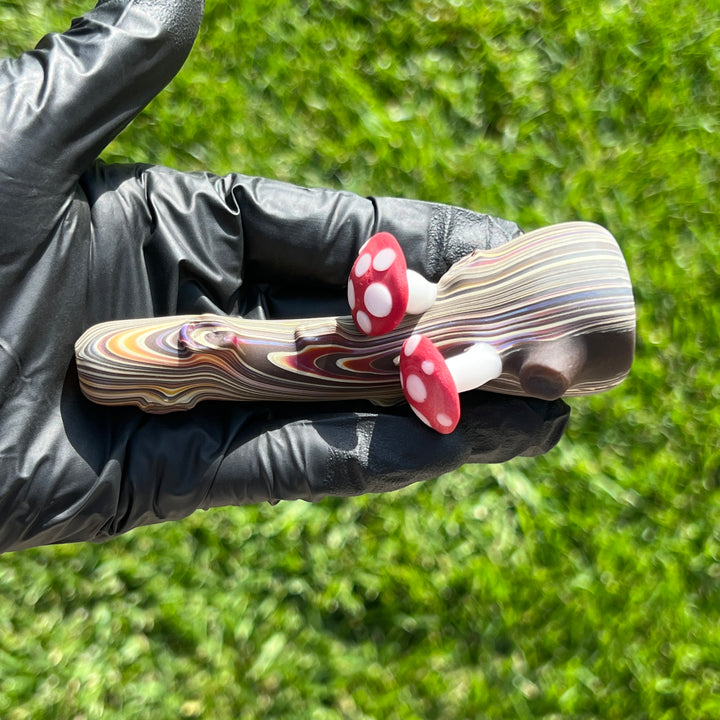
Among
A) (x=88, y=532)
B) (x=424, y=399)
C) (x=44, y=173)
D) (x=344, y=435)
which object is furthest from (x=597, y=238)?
(x=88, y=532)

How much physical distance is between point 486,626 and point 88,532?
118 cm

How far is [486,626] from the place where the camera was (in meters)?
2.23

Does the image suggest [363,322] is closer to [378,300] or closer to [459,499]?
[378,300]

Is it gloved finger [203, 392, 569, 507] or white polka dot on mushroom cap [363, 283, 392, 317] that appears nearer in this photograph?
white polka dot on mushroom cap [363, 283, 392, 317]

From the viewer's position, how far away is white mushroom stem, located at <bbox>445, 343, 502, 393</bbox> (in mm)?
1433

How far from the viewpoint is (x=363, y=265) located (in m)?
1.43

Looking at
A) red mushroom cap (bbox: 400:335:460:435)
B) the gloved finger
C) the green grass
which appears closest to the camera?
red mushroom cap (bbox: 400:335:460:435)

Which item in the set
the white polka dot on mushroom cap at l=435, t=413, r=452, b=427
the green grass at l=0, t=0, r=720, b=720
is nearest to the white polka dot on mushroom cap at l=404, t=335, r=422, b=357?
the white polka dot on mushroom cap at l=435, t=413, r=452, b=427

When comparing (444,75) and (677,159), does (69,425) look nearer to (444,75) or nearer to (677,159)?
(444,75)

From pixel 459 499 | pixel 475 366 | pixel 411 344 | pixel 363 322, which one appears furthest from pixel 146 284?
pixel 459 499

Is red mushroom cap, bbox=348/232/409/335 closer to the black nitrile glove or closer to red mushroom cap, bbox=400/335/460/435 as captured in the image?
red mushroom cap, bbox=400/335/460/435

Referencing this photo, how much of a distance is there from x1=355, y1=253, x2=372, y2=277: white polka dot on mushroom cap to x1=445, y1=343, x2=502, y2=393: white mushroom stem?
0.73ft

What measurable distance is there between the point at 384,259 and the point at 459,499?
110cm

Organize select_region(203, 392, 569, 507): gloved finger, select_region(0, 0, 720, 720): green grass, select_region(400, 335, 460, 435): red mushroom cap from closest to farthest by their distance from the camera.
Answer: select_region(400, 335, 460, 435): red mushroom cap < select_region(203, 392, 569, 507): gloved finger < select_region(0, 0, 720, 720): green grass
